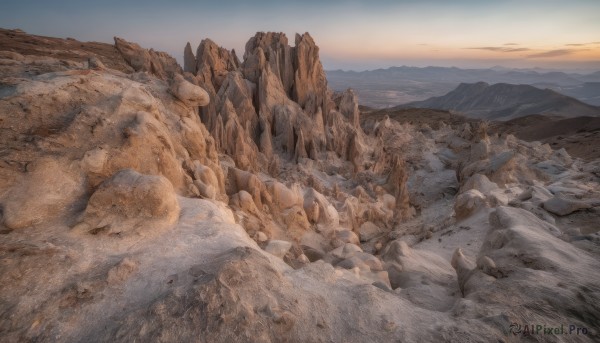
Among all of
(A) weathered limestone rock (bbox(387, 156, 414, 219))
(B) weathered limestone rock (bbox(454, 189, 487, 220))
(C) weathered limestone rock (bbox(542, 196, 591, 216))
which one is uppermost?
(C) weathered limestone rock (bbox(542, 196, 591, 216))

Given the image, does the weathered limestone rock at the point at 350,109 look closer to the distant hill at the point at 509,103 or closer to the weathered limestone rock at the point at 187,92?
the weathered limestone rock at the point at 187,92

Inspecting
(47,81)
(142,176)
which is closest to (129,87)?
(47,81)

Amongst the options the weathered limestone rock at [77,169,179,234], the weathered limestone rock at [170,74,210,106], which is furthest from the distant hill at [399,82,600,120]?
the weathered limestone rock at [77,169,179,234]

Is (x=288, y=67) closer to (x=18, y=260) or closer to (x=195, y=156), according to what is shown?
(x=195, y=156)

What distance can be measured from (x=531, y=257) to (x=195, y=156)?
10.6 meters

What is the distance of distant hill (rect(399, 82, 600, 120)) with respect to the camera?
128 meters

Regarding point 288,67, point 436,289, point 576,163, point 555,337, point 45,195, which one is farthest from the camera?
point 288,67

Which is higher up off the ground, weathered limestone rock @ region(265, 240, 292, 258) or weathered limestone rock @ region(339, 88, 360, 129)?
weathered limestone rock @ region(339, 88, 360, 129)

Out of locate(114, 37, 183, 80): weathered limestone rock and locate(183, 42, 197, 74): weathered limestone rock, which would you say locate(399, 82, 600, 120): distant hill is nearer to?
locate(183, 42, 197, 74): weathered limestone rock

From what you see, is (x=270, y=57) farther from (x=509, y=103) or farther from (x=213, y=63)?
(x=509, y=103)

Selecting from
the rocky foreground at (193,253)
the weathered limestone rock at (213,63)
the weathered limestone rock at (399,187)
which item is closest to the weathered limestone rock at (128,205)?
the rocky foreground at (193,253)

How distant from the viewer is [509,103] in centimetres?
16962

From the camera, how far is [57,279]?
4777 millimetres

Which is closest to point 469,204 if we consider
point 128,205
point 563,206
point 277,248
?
point 563,206
